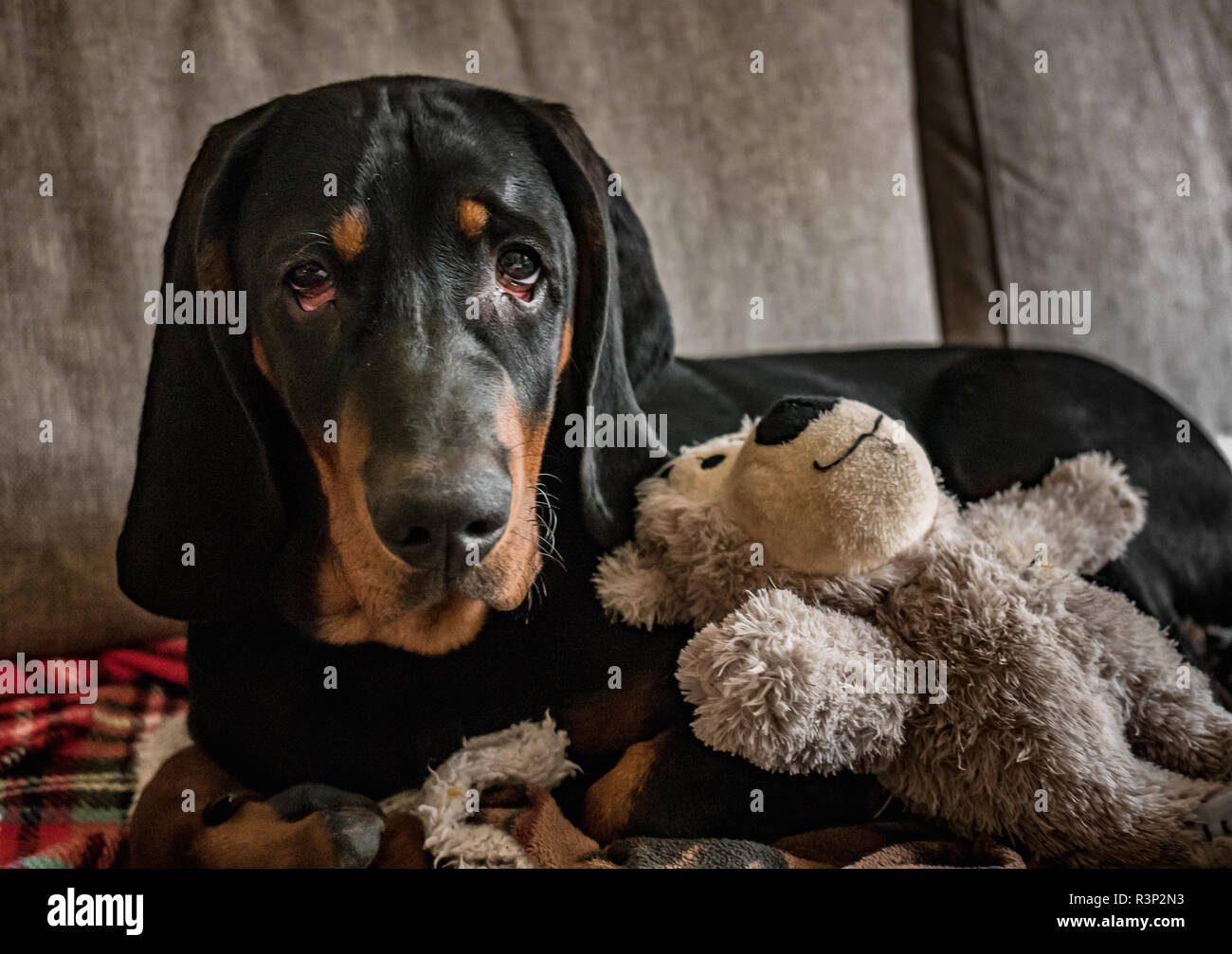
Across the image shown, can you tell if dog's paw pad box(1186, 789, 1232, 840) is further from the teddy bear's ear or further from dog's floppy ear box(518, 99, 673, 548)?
dog's floppy ear box(518, 99, 673, 548)

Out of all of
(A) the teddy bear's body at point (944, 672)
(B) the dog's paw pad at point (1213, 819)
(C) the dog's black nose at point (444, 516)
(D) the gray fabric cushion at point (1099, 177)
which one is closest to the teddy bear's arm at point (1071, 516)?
(A) the teddy bear's body at point (944, 672)

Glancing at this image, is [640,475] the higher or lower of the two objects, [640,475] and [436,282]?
the lower

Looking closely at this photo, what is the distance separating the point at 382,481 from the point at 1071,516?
0.95m

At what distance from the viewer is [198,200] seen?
131 cm

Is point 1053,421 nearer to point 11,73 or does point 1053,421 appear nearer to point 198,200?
point 198,200

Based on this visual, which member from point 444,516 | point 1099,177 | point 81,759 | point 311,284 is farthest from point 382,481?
point 1099,177

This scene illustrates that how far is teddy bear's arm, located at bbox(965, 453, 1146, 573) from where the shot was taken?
4.40 feet

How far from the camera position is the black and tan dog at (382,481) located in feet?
3.89

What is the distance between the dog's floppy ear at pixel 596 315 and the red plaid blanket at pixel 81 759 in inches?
32.3

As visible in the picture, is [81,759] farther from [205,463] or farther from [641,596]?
[641,596]

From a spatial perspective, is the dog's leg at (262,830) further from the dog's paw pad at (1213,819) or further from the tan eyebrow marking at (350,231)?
the dog's paw pad at (1213,819)
